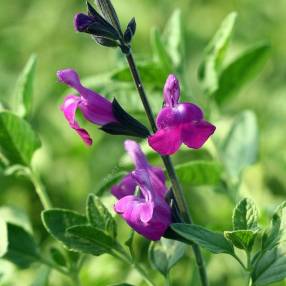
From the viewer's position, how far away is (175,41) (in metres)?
2.22

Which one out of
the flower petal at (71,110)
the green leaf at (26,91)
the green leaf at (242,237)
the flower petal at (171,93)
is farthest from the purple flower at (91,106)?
the green leaf at (26,91)

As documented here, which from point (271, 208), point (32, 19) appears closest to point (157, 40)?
point (271, 208)

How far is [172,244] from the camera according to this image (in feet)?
5.60

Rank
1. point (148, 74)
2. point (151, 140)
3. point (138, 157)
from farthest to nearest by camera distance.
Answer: point (148, 74) < point (138, 157) < point (151, 140)

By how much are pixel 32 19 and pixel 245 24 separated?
47.6 inches

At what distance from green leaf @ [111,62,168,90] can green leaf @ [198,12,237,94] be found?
0.12 metres

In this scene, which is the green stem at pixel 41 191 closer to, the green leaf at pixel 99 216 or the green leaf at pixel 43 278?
the green leaf at pixel 43 278

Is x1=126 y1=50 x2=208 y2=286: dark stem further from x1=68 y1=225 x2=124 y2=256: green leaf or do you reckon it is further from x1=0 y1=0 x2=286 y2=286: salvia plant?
x1=68 y1=225 x2=124 y2=256: green leaf

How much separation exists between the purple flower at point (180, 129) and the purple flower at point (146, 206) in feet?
0.45

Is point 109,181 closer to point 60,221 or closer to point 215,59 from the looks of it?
point 60,221

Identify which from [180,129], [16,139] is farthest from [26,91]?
[180,129]

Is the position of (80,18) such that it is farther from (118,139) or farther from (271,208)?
(118,139)

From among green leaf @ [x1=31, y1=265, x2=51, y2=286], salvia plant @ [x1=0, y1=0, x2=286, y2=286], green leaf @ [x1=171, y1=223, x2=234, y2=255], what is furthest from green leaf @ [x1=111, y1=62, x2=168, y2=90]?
green leaf @ [x1=171, y1=223, x2=234, y2=255]

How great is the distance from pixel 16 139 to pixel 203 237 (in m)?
0.65
